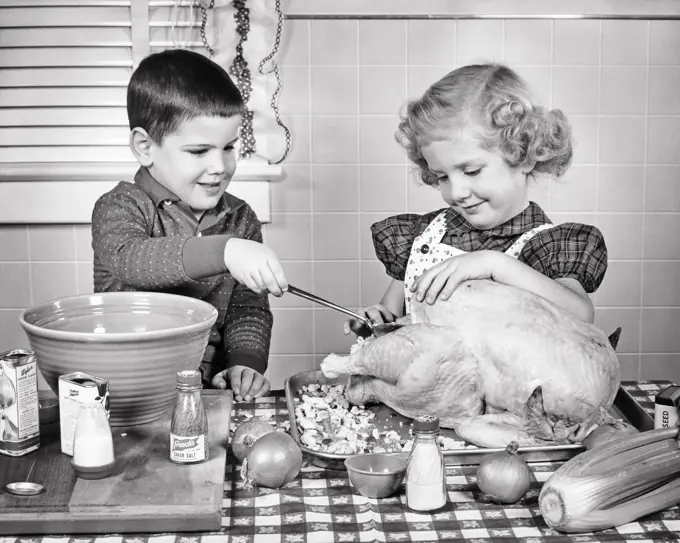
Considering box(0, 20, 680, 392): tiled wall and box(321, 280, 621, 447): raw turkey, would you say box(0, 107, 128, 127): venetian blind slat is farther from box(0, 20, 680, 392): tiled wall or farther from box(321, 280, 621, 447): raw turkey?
box(321, 280, 621, 447): raw turkey

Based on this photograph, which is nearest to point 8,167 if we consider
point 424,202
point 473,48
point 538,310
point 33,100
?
point 33,100

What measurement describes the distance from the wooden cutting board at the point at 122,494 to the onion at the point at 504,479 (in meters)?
0.32

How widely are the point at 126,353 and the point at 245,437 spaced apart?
0.64ft

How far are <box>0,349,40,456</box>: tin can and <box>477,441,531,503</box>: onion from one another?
591mm

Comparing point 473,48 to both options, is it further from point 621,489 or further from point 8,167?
point 621,489

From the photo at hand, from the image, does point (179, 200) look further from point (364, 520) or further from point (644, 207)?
point (644, 207)

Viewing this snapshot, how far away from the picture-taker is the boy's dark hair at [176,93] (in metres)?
1.56

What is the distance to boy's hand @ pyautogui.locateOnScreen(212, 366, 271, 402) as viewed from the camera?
4.91 feet

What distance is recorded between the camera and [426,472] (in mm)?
1030

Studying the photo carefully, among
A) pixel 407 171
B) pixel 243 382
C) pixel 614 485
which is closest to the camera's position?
pixel 614 485

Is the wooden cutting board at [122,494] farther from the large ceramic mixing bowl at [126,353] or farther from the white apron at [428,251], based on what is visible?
the white apron at [428,251]

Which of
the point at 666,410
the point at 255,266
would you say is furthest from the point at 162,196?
the point at 666,410

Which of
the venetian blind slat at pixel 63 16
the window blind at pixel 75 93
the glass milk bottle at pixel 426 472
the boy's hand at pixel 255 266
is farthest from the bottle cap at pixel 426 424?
the venetian blind slat at pixel 63 16

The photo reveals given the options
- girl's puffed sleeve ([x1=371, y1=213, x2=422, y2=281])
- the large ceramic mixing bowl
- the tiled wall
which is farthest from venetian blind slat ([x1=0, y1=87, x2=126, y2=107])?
the large ceramic mixing bowl
